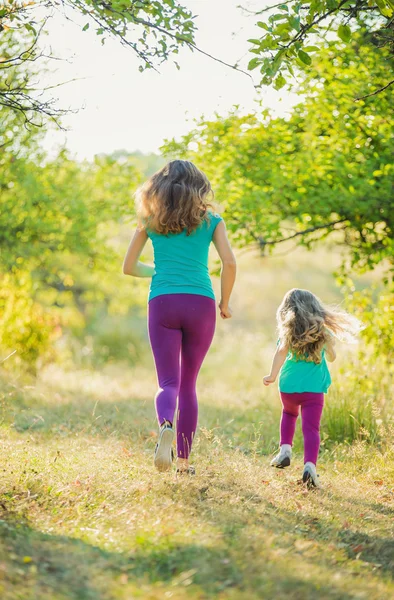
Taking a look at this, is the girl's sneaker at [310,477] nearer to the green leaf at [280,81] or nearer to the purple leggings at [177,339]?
the purple leggings at [177,339]

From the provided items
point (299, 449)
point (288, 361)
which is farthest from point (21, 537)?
point (299, 449)

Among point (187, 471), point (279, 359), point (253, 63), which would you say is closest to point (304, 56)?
point (253, 63)

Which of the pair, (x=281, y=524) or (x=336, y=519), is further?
(x=336, y=519)

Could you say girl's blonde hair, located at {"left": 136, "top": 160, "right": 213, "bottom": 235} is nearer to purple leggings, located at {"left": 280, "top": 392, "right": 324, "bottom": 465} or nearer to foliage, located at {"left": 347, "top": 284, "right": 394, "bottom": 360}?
purple leggings, located at {"left": 280, "top": 392, "right": 324, "bottom": 465}

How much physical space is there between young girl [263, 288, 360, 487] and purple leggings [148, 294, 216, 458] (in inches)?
27.1

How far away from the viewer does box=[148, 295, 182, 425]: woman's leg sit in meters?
4.17

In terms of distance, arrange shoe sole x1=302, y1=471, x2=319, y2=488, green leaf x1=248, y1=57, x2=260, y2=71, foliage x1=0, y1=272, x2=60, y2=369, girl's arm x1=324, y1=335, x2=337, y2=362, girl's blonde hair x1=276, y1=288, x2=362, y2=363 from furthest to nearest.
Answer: foliage x1=0, y1=272, x2=60, y2=369, girl's arm x1=324, y1=335, x2=337, y2=362, girl's blonde hair x1=276, y1=288, x2=362, y2=363, shoe sole x1=302, y1=471, x2=319, y2=488, green leaf x1=248, y1=57, x2=260, y2=71

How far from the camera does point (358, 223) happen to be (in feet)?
23.5

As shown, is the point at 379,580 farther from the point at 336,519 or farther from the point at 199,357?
the point at 199,357

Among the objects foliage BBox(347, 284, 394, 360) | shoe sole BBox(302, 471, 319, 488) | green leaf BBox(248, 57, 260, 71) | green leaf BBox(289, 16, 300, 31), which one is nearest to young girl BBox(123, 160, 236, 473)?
green leaf BBox(248, 57, 260, 71)

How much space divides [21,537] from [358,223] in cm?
512

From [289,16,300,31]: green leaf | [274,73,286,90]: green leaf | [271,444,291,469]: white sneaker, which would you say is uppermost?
[289,16,300,31]: green leaf

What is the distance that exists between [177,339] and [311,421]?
1256 mm

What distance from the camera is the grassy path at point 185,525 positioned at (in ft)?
8.79
